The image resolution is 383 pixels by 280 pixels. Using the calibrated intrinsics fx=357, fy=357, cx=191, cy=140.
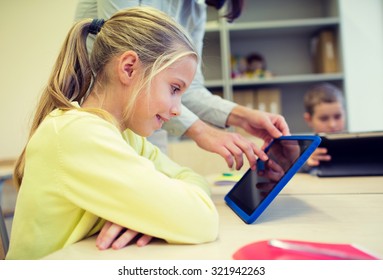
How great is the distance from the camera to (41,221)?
22.5 inches

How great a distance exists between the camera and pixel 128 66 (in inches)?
25.9

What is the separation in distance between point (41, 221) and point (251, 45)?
2.09 metres

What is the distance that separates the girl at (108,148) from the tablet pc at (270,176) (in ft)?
0.34

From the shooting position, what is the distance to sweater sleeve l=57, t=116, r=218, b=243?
0.49 metres

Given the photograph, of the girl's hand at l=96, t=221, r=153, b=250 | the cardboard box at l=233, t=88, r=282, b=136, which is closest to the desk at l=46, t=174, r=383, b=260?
the girl's hand at l=96, t=221, r=153, b=250

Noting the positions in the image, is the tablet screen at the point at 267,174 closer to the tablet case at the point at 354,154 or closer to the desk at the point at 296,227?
the desk at the point at 296,227

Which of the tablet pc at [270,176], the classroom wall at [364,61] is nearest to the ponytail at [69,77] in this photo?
the tablet pc at [270,176]

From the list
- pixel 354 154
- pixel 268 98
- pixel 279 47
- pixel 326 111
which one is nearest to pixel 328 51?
pixel 279 47

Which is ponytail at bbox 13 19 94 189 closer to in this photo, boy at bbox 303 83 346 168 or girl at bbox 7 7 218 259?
girl at bbox 7 7 218 259

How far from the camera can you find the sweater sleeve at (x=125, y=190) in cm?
49

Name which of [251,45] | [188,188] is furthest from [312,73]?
[188,188]

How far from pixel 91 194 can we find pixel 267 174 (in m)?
0.36

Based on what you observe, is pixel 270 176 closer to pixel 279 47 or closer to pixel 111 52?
pixel 111 52
